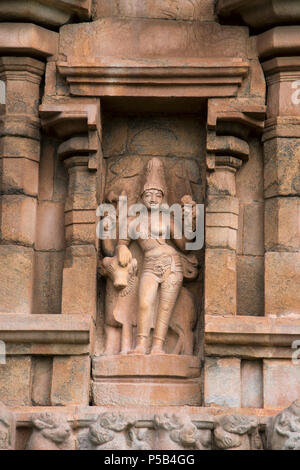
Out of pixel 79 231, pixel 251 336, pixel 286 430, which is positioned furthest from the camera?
pixel 79 231

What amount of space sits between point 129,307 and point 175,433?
118cm

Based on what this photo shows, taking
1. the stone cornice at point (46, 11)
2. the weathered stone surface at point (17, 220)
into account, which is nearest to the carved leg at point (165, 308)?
the weathered stone surface at point (17, 220)

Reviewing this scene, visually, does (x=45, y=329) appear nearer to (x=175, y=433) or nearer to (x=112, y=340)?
(x=112, y=340)

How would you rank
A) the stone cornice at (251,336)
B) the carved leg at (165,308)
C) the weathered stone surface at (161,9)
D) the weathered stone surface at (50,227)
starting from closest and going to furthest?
the stone cornice at (251,336)
the carved leg at (165,308)
the weathered stone surface at (50,227)
the weathered stone surface at (161,9)

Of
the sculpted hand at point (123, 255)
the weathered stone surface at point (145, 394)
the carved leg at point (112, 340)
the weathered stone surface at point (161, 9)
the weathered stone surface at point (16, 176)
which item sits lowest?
the weathered stone surface at point (145, 394)

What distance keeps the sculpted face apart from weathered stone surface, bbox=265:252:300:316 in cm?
90

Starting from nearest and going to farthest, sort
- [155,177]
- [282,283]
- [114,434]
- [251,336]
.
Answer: [114,434] → [251,336] → [282,283] → [155,177]

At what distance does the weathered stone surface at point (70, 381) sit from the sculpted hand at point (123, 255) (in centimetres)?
76

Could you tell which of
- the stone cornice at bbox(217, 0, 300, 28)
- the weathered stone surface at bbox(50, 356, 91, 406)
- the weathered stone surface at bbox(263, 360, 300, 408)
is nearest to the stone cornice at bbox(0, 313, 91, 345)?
the weathered stone surface at bbox(50, 356, 91, 406)

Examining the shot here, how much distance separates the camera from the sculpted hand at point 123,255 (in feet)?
32.4

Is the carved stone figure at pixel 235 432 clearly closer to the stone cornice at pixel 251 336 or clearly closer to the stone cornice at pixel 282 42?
the stone cornice at pixel 251 336

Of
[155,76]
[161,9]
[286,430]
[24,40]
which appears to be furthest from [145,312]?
[161,9]

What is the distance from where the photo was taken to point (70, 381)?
9.50 meters

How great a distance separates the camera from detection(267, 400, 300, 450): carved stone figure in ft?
29.4
